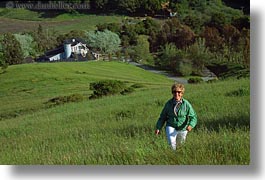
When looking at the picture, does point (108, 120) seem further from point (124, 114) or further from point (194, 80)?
point (194, 80)

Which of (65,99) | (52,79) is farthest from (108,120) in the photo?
(52,79)

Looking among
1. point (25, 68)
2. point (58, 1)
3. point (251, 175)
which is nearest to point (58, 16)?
point (58, 1)

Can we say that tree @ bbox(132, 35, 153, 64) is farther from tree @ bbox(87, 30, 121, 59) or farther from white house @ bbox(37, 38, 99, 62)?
white house @ bbox(37, 38, 99, 62)

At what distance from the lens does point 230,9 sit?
6141 millimetres

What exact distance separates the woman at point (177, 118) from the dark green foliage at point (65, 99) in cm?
148

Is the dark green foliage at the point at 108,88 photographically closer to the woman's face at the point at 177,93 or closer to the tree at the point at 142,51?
the tree at the point at 142,51

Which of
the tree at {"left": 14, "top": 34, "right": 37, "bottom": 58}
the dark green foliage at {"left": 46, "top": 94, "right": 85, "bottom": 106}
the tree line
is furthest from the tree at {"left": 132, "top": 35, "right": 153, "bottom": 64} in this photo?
the tree at {"left": 14, "top": 34, "right": 37, "bottom": 58}

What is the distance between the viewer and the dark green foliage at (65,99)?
6496 mm

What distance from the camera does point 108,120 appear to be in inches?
247

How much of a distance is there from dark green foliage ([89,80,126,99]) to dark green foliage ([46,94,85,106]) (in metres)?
0.19

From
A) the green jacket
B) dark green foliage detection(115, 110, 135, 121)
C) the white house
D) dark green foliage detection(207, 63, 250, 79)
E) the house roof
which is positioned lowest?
dark green foliage detection(115, 110, 135, 121)

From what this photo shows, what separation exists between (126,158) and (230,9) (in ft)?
7.04

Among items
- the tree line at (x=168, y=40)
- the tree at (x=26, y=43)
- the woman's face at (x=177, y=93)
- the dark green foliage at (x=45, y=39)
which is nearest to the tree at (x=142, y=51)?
the tree line at (x=168, y=40)

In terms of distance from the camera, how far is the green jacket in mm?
5242
